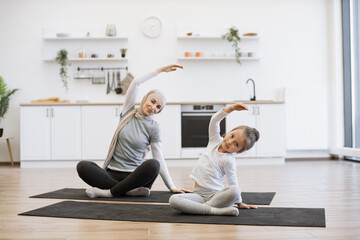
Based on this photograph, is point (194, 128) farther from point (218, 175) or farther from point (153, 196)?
point (218, 175)

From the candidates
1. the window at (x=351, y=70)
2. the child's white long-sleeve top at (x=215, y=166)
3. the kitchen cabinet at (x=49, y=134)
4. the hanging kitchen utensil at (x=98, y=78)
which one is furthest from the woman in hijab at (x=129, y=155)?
the window at (x=351, y=70)

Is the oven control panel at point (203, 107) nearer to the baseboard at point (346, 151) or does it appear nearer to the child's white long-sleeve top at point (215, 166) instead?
the baseboard at point (346, 151)

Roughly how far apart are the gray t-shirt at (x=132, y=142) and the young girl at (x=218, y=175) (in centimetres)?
65

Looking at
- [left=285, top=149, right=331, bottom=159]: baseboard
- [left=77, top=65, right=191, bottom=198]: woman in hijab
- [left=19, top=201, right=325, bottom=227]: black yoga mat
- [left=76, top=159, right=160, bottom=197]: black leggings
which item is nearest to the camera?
[left=19, top=201, right=325, bottom=227]: black yoga mat

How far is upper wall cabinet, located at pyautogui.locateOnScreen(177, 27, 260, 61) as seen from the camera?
6.59 metres

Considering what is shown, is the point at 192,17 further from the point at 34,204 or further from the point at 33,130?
the point at 34,204

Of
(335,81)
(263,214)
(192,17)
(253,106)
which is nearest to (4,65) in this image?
(192,17)

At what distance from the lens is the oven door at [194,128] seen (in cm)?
614

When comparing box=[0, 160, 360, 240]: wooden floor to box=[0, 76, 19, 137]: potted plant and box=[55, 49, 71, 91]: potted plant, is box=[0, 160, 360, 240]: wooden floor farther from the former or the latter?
box=[55, 49, 71, 91]: potted plant

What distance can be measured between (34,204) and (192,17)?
4.57 metres

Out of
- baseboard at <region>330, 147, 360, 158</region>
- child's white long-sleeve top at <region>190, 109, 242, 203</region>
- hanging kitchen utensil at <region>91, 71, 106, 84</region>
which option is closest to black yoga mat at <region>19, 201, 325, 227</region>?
child's white long-sleeve top at <region>190, 109, 242, 203</region>

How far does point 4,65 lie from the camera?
21.5 ft

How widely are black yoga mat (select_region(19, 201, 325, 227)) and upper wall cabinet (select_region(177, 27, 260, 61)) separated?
427 cm

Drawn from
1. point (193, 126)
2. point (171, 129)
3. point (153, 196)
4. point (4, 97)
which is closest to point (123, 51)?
point (171, 129)
